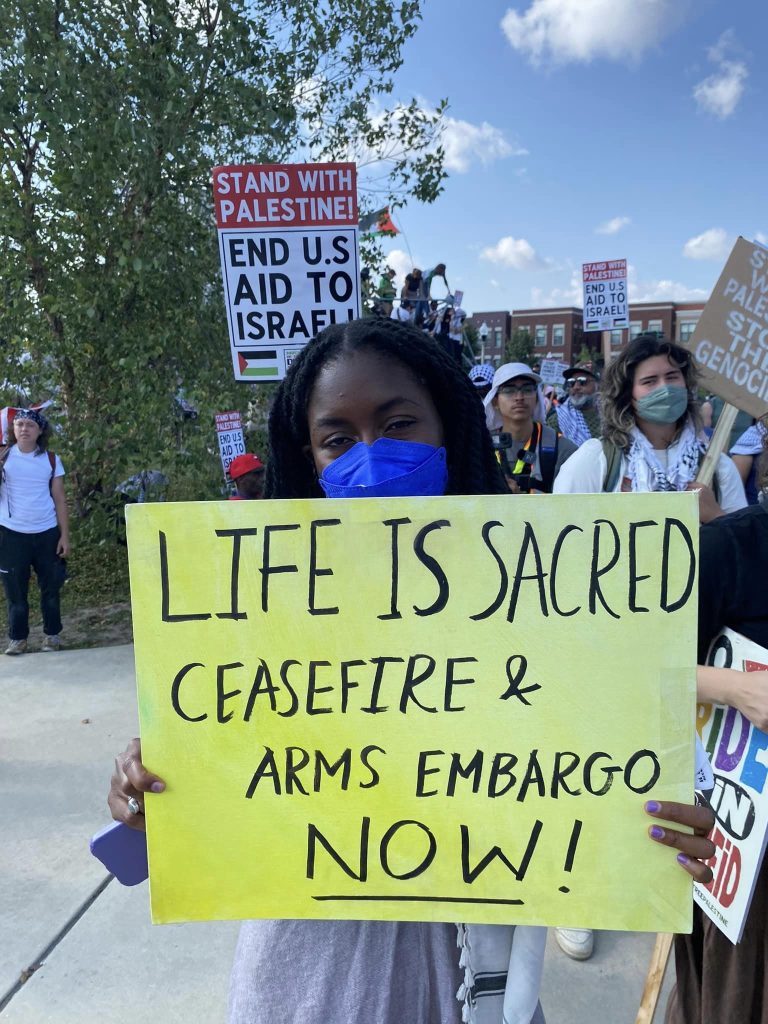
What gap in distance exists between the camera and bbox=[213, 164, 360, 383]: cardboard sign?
369 cm

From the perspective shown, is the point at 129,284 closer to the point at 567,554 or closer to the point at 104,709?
the point at 104,709

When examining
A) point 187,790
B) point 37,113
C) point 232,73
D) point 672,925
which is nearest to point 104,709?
point 187,790

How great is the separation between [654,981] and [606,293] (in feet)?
24.0

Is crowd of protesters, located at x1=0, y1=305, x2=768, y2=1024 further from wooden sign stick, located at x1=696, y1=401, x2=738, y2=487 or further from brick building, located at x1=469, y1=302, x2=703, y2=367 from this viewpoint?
brick building, located at x1=469, y1=302, x2=703, y2=367

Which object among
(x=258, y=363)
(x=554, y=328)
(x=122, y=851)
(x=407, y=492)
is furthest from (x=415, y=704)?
(x=554, y=328)

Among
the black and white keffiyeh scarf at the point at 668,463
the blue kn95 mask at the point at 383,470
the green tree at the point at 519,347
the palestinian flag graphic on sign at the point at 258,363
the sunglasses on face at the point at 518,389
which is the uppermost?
the green tree at the point at 519,347

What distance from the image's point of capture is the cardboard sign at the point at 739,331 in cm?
270

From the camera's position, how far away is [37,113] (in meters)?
5.49

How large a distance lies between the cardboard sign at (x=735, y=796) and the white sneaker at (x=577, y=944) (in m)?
0.91

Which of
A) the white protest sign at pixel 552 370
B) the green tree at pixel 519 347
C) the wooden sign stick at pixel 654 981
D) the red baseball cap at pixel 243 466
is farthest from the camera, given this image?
the green tree at pixel 519 347

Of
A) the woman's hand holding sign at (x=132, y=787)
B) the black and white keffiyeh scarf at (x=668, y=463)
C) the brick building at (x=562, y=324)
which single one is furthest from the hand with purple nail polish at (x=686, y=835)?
the brick building at (x=562, y=324)

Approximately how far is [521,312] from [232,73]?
208 feet

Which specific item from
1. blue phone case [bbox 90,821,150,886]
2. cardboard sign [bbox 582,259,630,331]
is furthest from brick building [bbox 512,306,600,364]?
blue phone case [bbox 90,821,150,886]

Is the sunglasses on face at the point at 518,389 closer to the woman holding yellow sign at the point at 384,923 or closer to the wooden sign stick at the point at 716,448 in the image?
the wooden sign stick at the point at 716,448
